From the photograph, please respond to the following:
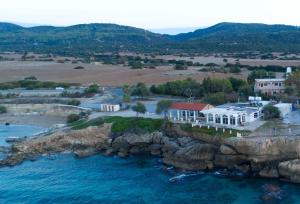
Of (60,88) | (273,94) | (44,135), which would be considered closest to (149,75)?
(60,88)

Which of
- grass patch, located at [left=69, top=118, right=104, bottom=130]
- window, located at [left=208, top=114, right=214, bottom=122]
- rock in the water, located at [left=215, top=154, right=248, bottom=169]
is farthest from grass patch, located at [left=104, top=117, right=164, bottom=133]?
rock in the water, located at [left=215, top=154, right=248, bottom=169]

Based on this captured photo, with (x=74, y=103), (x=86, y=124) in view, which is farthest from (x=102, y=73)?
(x=86, y=124)

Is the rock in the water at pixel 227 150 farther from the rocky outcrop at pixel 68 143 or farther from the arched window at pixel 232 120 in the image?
the rocky outcrop at pixel 68 143

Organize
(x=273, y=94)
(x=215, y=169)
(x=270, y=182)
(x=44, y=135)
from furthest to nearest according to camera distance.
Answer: (x=273, y=94) < (x=44, y=135) < (x=215, y=169) < (x=270, y=182)

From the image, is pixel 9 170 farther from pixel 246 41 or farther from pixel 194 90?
pixel 246 41

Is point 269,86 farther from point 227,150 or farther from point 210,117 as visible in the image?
point 227,150

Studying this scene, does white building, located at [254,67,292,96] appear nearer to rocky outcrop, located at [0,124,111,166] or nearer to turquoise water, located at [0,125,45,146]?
rocky outcrop, located at [0,124,111,166]
